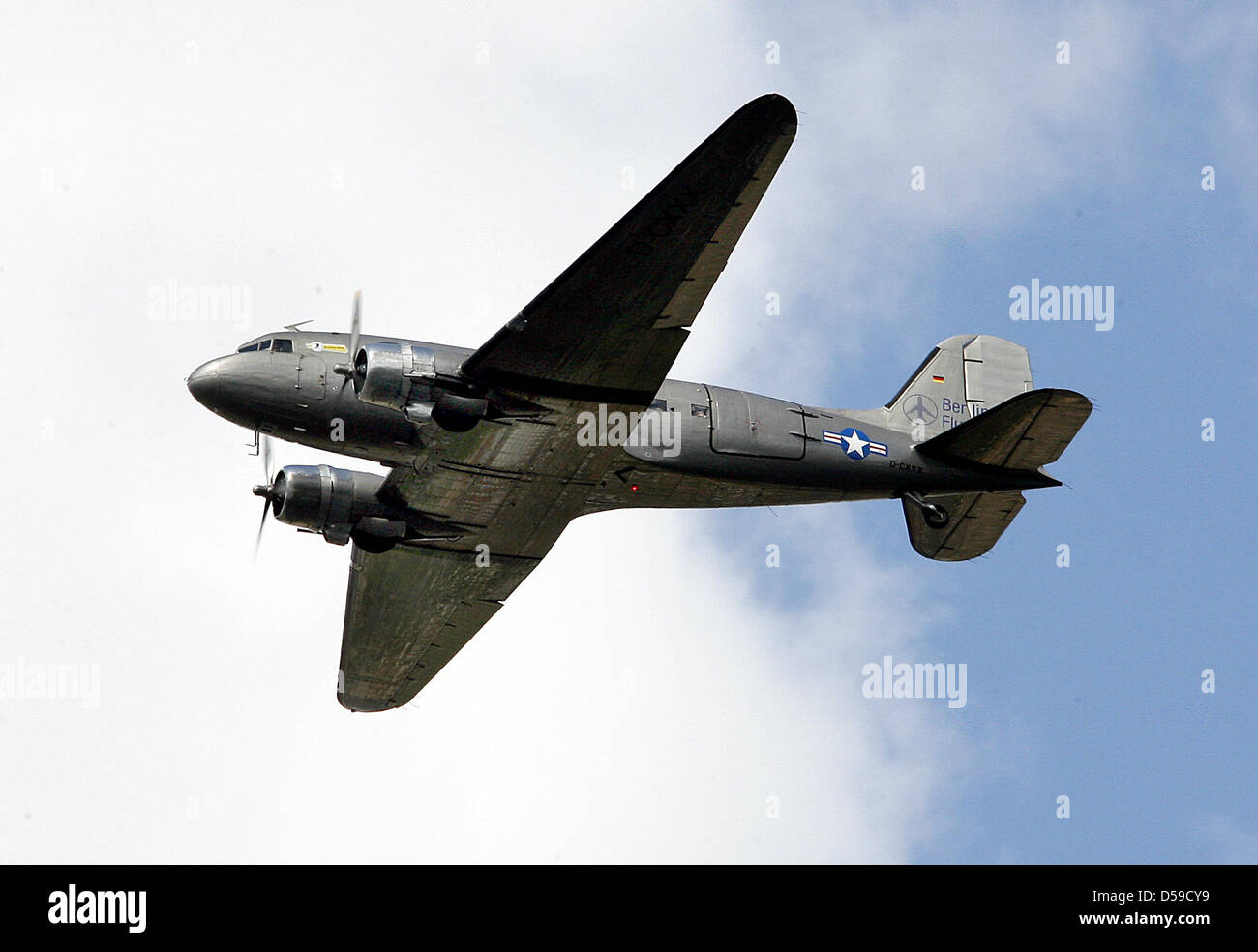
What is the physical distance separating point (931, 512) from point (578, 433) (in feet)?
25.5

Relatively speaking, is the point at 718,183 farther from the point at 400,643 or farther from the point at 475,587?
the point at 400,643

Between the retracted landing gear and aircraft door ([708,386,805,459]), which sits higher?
aircraft door ([708,386,805,459])

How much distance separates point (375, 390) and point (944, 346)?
13.6 metres

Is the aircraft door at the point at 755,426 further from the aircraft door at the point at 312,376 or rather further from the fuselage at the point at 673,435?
the aircraft door at the point at 312,376

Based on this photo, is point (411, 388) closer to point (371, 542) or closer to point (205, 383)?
point (205, 383)

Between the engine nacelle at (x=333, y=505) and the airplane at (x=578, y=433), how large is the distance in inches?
1.4

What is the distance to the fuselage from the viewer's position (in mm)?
24188

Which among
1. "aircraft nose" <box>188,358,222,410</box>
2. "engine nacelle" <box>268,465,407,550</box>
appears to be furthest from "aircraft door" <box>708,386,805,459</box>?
"aircraft nose" <box>188,358,222,410</box>

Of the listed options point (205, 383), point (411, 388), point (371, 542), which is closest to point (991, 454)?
point (411, 388)

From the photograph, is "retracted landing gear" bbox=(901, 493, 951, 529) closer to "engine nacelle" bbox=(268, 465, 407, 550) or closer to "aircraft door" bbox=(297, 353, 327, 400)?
"engine nacelle" bbox=(268, 465, 407, 550)

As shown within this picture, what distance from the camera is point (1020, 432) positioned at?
2669 cm

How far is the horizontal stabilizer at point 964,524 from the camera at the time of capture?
28.6 meters

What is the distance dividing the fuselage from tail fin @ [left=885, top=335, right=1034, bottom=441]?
1.45 meters

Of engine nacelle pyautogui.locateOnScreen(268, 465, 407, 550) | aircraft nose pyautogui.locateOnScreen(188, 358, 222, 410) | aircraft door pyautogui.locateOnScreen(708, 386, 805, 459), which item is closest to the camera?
aircraft nose pyautogui.locateOnScreen(188, 358, 222, 410)
